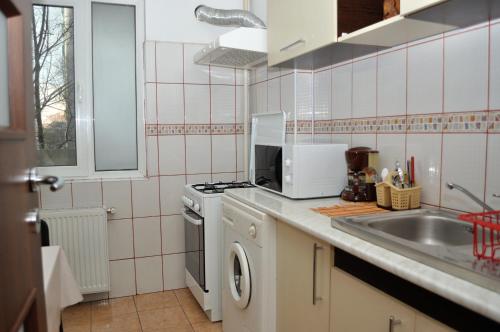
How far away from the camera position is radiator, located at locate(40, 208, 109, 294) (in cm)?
280

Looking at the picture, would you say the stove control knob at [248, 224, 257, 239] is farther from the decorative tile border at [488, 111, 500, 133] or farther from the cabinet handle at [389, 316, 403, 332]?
the decorative tile border at [488, 111, 500, 133]

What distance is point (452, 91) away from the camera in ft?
5.22

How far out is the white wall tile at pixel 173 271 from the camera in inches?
124

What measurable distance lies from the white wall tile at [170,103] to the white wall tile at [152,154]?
0.15m

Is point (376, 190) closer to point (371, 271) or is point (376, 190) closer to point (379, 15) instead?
point (371, 271)

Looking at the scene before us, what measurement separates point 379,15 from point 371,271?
1197mm

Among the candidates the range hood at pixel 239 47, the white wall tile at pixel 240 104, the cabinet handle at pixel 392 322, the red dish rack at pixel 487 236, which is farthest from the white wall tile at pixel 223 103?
the cabinet handle at pixel 392 322

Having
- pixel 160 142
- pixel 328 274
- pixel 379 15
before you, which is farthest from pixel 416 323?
pixel 160 142

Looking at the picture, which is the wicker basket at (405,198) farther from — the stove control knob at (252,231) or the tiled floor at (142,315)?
the tiled floor at (142,315)

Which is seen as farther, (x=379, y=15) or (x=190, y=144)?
(x=190, y=144)

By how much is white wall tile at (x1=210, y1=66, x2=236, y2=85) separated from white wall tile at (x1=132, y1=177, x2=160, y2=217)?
87 centimetres

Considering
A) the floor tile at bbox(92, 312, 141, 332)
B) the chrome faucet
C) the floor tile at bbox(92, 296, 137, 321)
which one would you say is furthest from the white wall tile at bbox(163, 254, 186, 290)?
the chrome faucet

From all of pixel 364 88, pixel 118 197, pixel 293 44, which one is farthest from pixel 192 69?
pixel 364 88

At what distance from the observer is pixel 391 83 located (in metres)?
1.90
